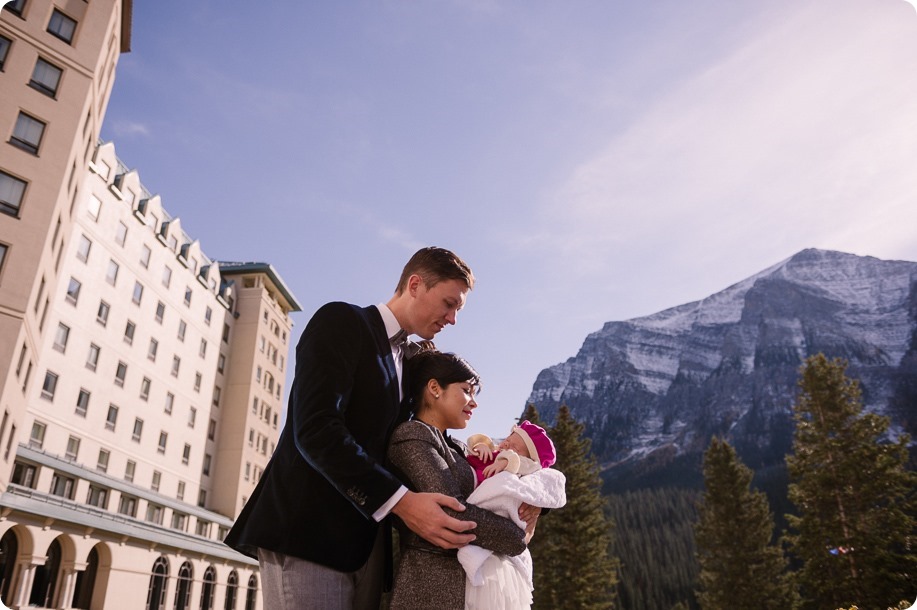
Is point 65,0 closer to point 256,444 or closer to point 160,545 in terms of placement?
point 160,545

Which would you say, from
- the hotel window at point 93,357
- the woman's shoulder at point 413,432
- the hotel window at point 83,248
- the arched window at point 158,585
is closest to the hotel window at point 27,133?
the hotel window at point 83,248

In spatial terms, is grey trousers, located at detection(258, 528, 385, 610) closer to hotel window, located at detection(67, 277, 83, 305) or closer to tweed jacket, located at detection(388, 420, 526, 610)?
tweed jacket, located at detection(388, 420, 526, 610)

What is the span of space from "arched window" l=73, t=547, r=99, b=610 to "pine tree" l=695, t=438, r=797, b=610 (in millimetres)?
36311

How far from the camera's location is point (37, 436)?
34.5 metres

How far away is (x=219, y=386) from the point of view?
5781 centimetres

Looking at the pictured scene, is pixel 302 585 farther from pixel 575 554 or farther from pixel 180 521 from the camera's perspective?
pixel 180 521

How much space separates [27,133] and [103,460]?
2116 cm


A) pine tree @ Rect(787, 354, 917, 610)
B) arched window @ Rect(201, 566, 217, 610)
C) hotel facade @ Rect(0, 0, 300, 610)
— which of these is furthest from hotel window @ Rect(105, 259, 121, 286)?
pine tree @ Rect(787, 354, 917, 610)

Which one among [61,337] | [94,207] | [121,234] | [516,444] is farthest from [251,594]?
[516,444]

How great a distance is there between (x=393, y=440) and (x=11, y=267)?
29.8 meters

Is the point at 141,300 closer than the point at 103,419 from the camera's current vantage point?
No

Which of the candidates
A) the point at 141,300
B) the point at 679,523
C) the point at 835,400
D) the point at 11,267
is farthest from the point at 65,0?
the point at 679,523

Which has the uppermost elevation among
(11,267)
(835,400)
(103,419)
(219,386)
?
(219,386)

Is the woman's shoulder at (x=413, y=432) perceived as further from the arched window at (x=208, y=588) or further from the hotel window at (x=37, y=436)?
the arched window at (x=208, y=588)
